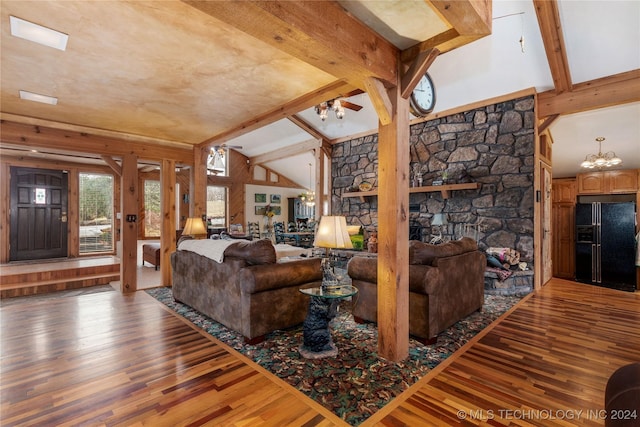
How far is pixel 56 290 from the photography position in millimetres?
4898

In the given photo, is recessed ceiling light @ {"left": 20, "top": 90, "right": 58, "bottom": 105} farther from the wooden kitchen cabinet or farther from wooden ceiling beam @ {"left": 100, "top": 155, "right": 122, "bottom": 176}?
the wooden kitchen cabinet

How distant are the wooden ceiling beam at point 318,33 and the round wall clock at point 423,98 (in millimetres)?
1587

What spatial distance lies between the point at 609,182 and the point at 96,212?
1166 centimetres

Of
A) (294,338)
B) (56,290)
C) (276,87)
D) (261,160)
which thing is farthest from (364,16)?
(261,160)

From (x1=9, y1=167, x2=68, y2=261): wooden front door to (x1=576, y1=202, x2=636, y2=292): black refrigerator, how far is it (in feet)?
37.2

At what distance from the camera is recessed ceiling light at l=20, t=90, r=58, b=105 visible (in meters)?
3.29

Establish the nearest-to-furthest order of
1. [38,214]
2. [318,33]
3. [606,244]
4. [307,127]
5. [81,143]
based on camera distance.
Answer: [318,33], [81,143], [606,244], [38,214], [307,127]

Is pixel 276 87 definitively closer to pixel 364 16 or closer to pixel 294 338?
pixel 364 16

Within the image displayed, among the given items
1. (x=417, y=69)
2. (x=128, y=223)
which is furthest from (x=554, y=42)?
(x=128, y=223)

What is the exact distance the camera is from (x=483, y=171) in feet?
17.3

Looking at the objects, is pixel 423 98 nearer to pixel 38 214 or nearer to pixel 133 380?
pixel 133 380

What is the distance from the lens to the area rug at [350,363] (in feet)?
6.39

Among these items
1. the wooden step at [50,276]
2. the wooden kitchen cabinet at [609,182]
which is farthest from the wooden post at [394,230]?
the wooden kitchen cabinet at [609,182]

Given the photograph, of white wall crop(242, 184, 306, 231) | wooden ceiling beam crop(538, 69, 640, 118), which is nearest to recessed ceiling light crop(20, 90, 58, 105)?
wooden ceiling beam crop(538, 69, 640, 118)
